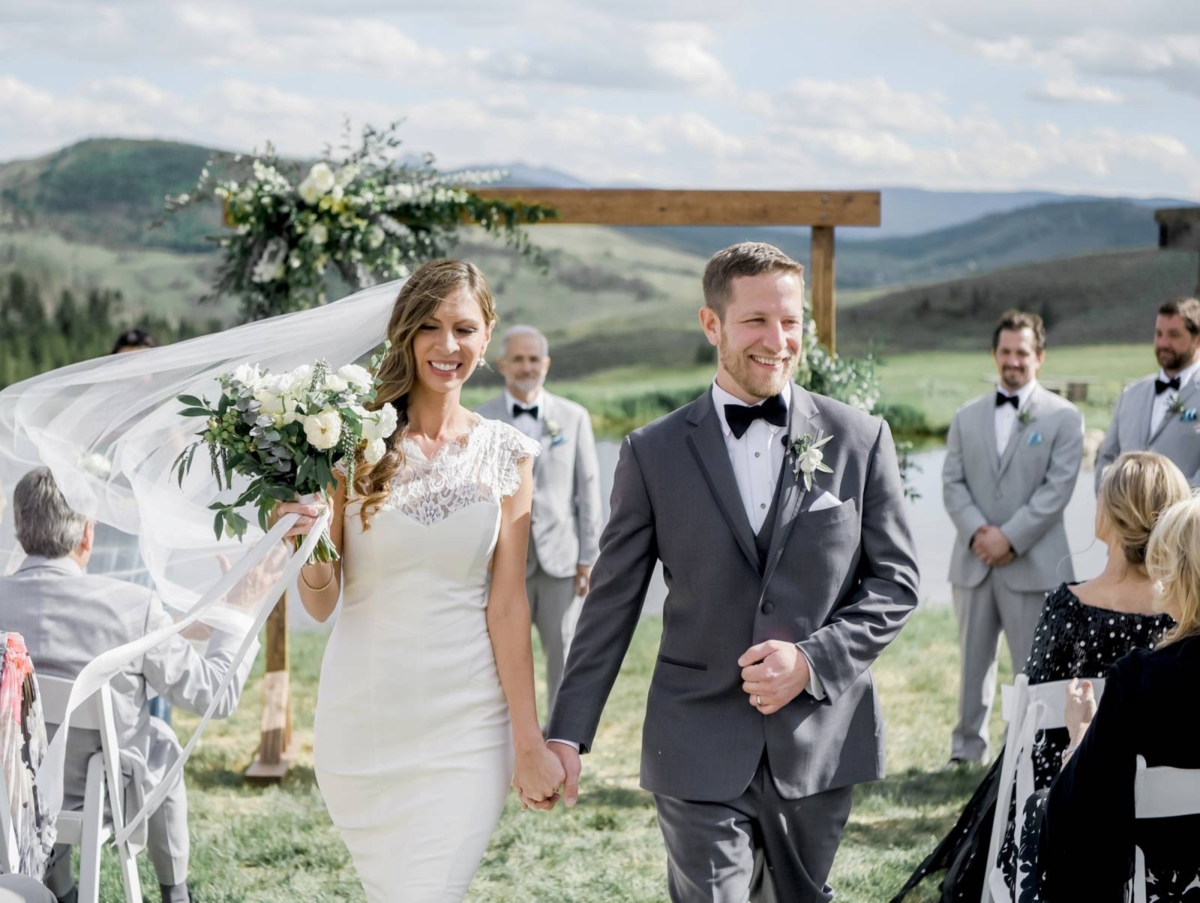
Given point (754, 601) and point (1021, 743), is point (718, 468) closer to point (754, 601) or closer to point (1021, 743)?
point (754, 601)

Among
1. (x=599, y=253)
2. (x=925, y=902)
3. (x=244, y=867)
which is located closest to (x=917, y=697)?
(x=925, y=902)

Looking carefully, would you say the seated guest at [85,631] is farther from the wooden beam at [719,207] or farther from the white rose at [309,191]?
the wooden beam at [719,207]

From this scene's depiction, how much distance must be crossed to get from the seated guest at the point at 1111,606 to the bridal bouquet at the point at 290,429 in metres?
1.95

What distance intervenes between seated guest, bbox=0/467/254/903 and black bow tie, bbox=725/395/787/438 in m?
1.67

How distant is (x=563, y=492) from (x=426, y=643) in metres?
Result: 3.46

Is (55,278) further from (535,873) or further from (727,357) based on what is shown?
(727,357)

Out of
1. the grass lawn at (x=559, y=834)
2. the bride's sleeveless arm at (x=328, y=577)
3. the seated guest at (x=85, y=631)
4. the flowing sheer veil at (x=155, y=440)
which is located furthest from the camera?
the grass lawn at (x=559, y=834)

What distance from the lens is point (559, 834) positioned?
18.5 ft

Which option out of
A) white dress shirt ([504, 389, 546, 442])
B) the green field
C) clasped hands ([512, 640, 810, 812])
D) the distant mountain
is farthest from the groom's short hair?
the distant mountain

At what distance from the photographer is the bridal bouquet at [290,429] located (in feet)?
10.9

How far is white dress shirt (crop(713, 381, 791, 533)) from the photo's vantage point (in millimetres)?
3227

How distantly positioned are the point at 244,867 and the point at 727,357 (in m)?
3.23

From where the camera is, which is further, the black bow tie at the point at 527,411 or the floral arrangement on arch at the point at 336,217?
the black bow tie at the point at 527,411

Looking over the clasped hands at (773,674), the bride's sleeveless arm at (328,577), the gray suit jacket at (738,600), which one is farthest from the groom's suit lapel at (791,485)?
the bride's sleeveless arm at (328,577)
